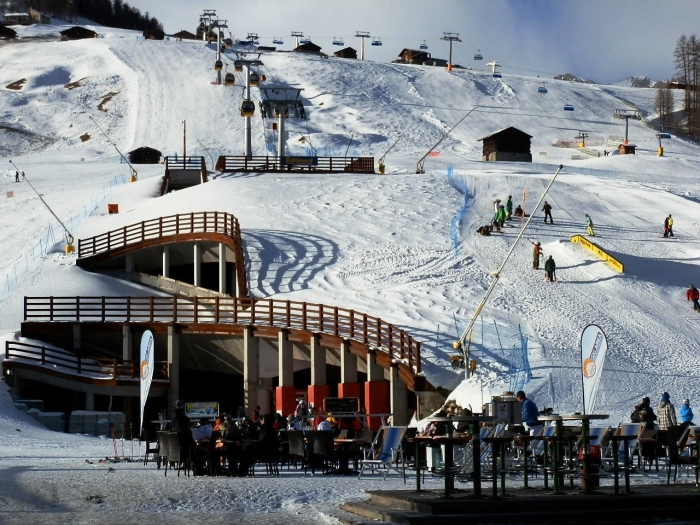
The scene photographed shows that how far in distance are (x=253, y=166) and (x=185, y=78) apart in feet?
157

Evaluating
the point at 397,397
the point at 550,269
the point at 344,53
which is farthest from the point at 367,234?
the point at 344,53

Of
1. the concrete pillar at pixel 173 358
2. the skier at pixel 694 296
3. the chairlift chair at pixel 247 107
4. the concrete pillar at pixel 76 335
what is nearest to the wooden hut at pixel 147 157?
the chairlift chair at pixel 247 107

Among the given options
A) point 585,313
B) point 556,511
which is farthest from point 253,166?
point 556,511

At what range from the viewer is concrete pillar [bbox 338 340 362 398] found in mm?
32500

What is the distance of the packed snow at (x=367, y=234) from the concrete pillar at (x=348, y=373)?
1.92m

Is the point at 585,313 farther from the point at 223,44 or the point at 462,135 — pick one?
the point at 223,44

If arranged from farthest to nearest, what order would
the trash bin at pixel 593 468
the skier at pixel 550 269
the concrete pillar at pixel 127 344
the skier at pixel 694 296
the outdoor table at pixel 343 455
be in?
the skier at pixel 550 269 < the skier at pixel 694 296 < the concrete pillar at pixel 127 344 < the outdoor table at pixel 343 455 < the trash bin at pixel 593 468

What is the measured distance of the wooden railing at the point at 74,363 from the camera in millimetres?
34406

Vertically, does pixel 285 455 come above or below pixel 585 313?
below

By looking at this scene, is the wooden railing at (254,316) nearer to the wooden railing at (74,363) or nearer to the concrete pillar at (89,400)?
the wooden railing at (74,363)

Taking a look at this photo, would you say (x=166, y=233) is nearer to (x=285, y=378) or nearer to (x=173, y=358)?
(x=173, y=358)

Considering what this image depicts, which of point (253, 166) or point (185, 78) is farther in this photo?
point (185, 78)

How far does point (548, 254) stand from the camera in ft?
141

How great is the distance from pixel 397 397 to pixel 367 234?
16.4 metres
